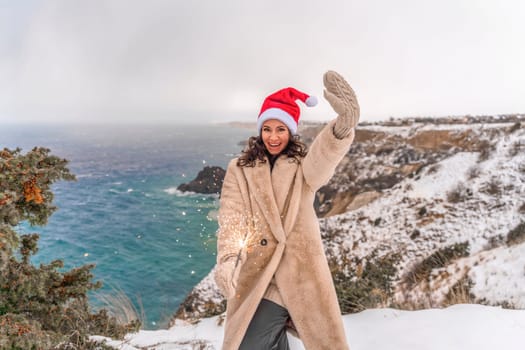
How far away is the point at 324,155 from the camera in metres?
1.81

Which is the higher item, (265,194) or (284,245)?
(265,194)

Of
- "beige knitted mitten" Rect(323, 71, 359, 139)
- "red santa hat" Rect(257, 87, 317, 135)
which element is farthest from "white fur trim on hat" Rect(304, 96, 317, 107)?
"beige knitted mitten" Rect(323, 71, 359, 139)

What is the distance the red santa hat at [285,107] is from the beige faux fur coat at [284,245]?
303mm

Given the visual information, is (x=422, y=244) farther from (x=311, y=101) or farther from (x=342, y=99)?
(x=342, y=99)

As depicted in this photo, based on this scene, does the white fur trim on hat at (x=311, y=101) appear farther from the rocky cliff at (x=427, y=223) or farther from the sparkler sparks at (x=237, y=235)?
the rocky cliff at (x=427, y=223)

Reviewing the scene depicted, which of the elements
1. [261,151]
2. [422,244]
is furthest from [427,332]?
[422,244]

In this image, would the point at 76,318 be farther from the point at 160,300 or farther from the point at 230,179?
the point at 160,300

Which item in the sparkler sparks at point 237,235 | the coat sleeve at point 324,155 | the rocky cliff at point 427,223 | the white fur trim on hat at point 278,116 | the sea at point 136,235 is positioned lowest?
the sea at point 136,235

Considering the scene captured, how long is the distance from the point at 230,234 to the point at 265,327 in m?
0.69

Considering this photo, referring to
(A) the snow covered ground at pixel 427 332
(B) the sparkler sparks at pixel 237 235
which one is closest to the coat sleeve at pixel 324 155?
(B) the sparkler sparks at pixel 237 235

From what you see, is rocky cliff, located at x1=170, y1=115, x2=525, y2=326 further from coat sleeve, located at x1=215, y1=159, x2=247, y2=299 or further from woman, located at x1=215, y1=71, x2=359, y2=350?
coat sleeve, located at x1=215, y1=159, x2=247, y2=299

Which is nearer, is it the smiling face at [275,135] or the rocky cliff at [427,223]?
the smiling face at [275,135]

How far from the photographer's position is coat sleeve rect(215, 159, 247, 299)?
65.5 inches

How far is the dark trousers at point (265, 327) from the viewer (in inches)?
74.8
